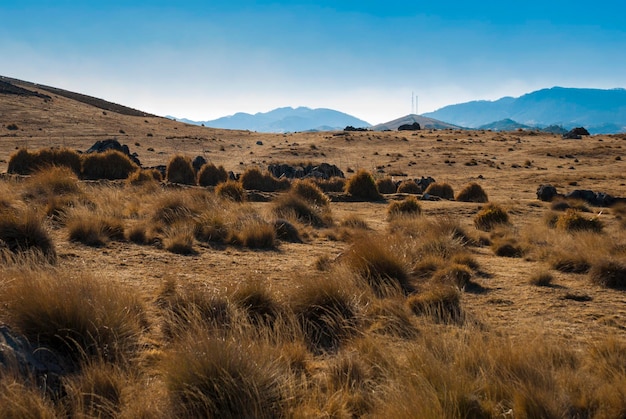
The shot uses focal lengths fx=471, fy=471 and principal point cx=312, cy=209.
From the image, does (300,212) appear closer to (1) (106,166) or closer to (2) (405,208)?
(2) (405,208)

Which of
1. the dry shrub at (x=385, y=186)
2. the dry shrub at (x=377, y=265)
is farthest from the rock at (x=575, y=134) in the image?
the dry shrub at (x=377, y=265)

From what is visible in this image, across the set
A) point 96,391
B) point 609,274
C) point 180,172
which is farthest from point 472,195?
point 96,391

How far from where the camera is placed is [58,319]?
418cm

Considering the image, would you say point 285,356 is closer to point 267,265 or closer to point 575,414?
point 575,414

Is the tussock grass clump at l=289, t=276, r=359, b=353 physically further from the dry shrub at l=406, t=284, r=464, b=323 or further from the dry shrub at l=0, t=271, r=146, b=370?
the dry shrub at l=0, t=271, r=146, b=370

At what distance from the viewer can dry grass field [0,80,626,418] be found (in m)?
3.49

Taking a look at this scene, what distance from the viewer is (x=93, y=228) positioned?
8.82 metres

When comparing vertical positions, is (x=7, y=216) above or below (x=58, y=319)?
above

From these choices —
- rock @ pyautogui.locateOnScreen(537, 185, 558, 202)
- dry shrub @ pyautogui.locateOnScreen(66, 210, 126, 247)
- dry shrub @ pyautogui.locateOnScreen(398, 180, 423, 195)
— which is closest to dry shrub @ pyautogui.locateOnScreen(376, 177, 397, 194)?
dry shrub @ pyautogui.locateOnScreen(398, 180, 423, 195)

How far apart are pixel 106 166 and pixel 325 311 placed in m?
16.6

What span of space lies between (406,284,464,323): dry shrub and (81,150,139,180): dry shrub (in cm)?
1549

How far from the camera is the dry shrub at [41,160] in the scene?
18.4 metres

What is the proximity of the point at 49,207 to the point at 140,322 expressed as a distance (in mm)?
6814

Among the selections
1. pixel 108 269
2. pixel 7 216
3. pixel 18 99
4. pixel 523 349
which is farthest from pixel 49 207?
pixel 18 99
